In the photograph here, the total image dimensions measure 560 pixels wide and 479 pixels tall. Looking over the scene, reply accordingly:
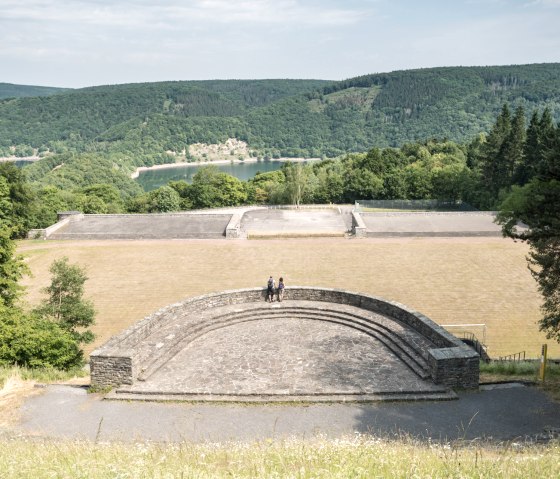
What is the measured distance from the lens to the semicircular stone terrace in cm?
1392

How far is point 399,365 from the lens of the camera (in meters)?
15.6

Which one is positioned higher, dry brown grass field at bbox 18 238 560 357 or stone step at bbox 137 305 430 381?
stone step at bbox 137 305 430 381

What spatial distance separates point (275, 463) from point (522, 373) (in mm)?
10904

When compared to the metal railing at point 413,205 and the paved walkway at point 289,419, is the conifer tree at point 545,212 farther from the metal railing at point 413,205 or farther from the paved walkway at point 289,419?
the metal railing at point 413,205

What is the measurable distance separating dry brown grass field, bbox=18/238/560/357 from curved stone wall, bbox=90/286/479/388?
17.2ft

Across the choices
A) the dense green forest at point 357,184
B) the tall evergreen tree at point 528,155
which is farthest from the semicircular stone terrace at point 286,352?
the tall evergreen tree at point 528,155

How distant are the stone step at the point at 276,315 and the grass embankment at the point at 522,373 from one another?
2.01 meters

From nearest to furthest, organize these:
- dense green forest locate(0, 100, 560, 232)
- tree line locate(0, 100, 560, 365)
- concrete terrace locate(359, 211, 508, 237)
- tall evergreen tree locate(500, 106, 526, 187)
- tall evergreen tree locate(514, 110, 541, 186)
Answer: tree line locate(0, 100, 560, 365)
concrete terrace locate(359, 211, 508, 237)
dense green forest locate(0, 100, 560, 232)
tall evergreen tree locate(514, 110, 541, 186)
tall evergreen tree locate(500, 106, 526, 187)

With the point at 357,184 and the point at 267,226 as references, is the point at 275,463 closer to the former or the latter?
the point at 267,226

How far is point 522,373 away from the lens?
15.3m

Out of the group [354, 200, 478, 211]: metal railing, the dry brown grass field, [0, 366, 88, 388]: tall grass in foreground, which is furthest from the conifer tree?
[354, 200, 478, 211]: metal railing

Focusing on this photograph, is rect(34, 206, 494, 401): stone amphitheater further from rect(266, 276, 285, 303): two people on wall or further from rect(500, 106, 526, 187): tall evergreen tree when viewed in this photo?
rect(500, 106, 526, 187): tall evergreen tree

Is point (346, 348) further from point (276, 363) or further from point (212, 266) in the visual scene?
point (212, 266)

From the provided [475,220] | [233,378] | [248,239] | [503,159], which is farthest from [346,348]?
[503,159]
